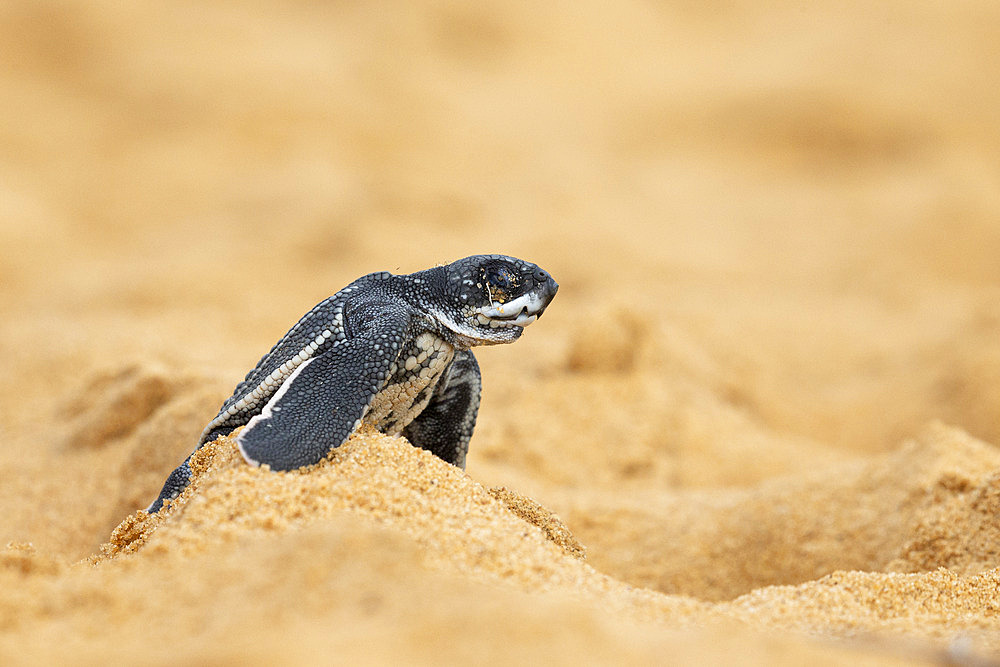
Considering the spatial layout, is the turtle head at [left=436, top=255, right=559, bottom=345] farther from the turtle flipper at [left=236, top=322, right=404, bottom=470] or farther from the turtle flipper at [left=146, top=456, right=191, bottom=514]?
the turtle flipper at [left=146, top=456, right=191, bottom=514]

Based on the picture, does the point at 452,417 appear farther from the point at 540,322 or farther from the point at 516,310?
the point at 540,322

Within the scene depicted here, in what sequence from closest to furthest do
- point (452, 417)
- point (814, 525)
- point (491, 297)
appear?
point (491, 297)
point (452, 417)
point (814, 525)

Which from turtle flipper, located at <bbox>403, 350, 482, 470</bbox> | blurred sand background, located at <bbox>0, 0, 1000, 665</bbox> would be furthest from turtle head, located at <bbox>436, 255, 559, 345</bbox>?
blurred sand background, located at <bbox>0, 0, 1000, 665</bbox>

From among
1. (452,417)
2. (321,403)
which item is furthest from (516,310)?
(321,403)

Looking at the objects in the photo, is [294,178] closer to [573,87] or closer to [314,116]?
[314,116]

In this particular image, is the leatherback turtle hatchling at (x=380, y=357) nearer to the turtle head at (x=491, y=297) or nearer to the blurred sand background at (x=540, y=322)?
the turtle head at (x=491, y=297)

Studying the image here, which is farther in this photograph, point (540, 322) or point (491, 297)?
point (540, 322)
